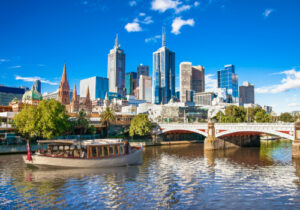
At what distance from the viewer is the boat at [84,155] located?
151 feet

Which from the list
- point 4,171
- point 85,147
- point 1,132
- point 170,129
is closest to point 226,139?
point 170,129

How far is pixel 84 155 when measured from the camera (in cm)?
4822

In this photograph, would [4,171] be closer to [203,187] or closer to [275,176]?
[203,187]

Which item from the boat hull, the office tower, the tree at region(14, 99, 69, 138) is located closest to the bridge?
the boat hull

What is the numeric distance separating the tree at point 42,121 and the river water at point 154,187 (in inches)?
872

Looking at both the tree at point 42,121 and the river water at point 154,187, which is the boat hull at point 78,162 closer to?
the river water at point 154,187

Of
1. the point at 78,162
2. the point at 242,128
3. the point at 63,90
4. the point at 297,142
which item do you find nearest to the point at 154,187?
the point at 78,162

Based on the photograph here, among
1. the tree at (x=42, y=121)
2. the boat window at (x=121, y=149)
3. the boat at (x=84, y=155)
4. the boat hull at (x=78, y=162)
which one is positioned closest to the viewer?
the boat hull at (x=78, y=162)

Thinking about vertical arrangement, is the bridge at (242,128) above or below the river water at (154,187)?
above

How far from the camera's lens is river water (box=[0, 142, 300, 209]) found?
94.7 feet

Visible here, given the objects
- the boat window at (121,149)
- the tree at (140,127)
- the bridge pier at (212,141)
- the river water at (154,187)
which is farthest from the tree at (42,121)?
the bridge pier at (212,141)

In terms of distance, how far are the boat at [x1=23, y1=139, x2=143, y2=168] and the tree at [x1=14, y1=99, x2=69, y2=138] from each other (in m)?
23.1

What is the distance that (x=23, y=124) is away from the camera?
75688 mm

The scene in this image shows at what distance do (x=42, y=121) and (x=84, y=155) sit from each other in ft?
103
